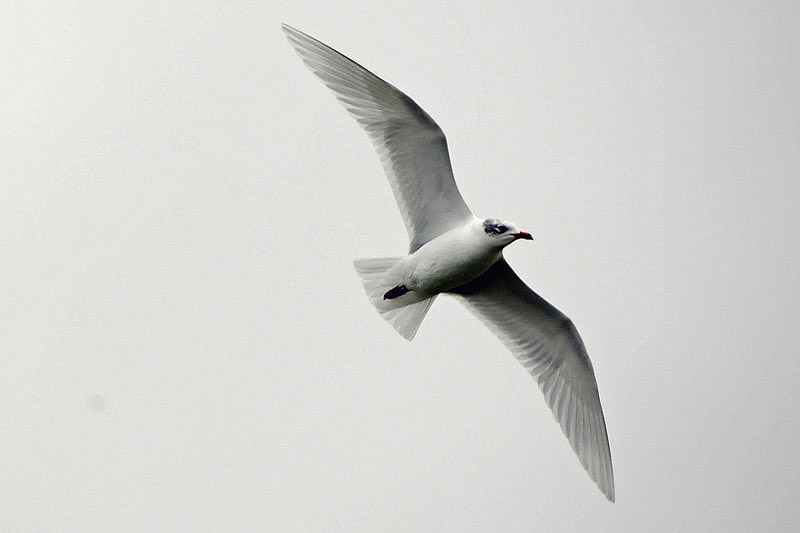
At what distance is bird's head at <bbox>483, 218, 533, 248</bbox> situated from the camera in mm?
10719

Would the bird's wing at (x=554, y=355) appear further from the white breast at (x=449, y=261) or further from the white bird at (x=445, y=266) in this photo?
the white breast at (x=449, y=261)

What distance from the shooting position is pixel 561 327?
11953 mm

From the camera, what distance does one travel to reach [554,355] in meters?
12.1

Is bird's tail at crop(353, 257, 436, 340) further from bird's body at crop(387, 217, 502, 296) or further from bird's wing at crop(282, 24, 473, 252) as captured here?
bird's wing at crop(282, 24, 473, 252)

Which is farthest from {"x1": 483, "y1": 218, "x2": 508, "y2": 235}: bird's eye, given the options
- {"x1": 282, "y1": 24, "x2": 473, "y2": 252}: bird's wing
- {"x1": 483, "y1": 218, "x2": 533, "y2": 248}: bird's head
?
{"x1": 282, "y1": 24, "x2": 473, "y2": 252}: bird's wing

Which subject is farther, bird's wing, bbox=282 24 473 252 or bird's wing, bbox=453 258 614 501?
bird's wing, bbox=453 258 614 501

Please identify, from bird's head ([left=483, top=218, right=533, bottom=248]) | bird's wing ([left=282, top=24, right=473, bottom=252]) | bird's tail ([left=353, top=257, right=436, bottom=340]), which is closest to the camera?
bird's head ([left=483, top=218, right=533, bottom=248])

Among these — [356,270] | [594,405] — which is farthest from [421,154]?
[594,405]

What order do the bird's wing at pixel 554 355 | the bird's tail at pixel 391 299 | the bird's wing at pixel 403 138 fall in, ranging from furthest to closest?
the bird's wing at pixel 554 355 < the bird's tail at pixel 391 299 < the bird's wing at pixel 403 138

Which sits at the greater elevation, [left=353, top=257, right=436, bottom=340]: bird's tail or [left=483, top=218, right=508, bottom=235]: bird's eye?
[left=483, top=218, right=508, bottom=235]: bird's eye

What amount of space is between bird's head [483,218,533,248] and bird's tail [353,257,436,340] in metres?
0.97

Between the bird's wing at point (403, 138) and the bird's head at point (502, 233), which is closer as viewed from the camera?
the bird's head at point (502, 233)

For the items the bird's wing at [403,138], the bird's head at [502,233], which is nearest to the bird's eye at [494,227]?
the bird's head at [502,233]

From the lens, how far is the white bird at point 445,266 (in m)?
10.9
